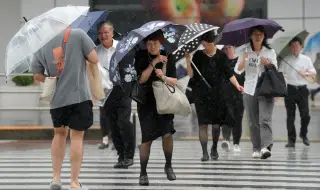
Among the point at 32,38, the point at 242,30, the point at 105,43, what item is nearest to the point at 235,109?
the point at 242,30

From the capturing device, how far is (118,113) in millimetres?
11562

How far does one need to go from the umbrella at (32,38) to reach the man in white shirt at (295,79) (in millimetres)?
6857

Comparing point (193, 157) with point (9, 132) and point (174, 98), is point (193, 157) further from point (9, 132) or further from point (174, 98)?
point (9, 132)

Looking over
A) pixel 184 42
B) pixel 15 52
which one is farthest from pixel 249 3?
pixel 15 52

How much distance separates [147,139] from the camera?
9.40 metres

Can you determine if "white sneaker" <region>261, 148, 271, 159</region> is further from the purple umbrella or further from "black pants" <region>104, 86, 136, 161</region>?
"black pants" <region>104, 86, 136, 161</region>

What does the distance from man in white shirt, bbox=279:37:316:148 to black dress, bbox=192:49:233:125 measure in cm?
305

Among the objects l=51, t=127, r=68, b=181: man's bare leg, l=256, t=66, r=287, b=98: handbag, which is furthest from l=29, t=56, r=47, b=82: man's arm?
l=256, t=66, r=287, b=98: handbag

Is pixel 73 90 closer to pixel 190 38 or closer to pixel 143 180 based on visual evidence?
pixel 143 180

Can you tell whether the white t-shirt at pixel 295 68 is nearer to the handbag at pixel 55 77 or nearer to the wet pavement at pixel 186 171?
the wet pavement at pixel 186 171

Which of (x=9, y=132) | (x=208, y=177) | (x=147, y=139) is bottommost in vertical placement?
(x=9, y=132)

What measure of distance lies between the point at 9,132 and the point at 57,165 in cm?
971

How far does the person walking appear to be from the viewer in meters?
8.78

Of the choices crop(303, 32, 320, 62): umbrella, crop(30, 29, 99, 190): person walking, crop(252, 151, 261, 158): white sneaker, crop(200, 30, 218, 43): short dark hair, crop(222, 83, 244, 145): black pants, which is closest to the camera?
crop(30, 29, 99, 190): person walking
